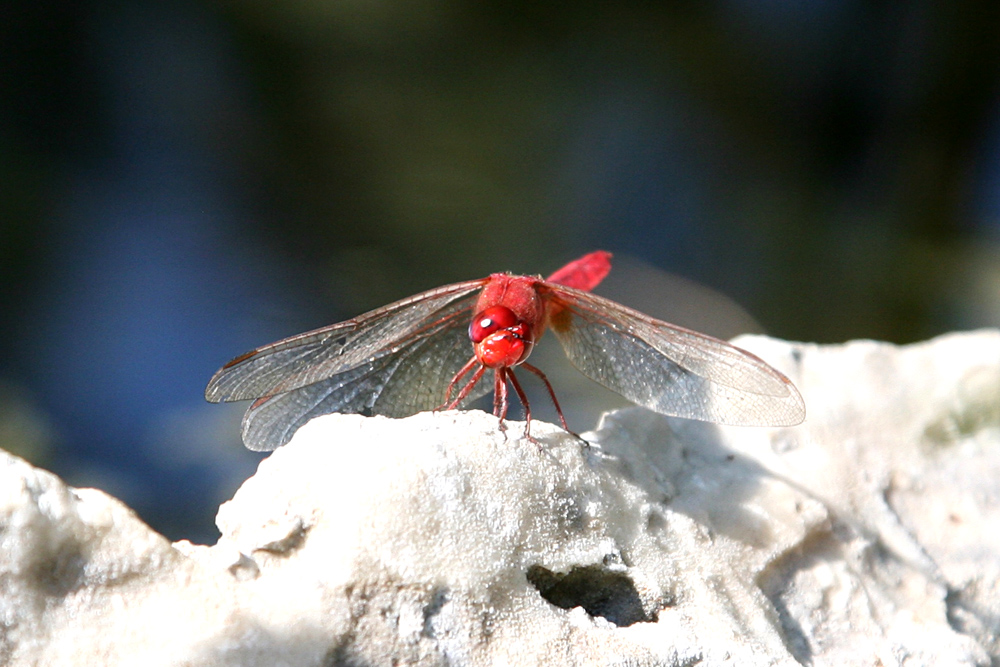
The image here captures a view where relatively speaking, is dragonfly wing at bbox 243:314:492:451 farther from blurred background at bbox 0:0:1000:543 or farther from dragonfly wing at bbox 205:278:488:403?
blurred background at bbox 0:0:1000:543

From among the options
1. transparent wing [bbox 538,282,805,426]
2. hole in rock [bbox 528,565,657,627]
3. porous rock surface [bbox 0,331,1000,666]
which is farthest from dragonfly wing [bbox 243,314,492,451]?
hole in rock [bbox 528,565,657,627]

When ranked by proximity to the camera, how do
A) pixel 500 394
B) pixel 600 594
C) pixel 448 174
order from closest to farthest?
1. pixel 600 594
2. pixel 500 394
3. pixel 448 174

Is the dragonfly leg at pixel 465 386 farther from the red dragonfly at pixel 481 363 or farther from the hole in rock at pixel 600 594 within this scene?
the hole in rock at pixel 600 594

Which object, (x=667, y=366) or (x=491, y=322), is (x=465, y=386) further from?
(x=667, y=366)

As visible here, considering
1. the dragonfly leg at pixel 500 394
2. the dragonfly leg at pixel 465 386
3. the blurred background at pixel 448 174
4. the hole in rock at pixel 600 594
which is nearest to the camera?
the hole in rock at pixel 600 594

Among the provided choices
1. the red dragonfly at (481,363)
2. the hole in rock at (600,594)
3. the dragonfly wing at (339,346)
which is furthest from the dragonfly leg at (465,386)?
the hole in rock at (600,594)

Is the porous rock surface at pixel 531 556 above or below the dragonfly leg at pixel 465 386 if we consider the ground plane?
below

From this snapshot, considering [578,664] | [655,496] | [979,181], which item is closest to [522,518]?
[578,664]

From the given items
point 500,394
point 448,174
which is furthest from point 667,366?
point 448,174
